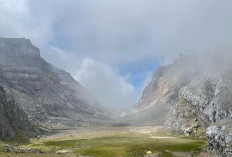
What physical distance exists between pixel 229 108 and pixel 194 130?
48408 mm

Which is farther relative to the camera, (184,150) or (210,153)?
(184,150)

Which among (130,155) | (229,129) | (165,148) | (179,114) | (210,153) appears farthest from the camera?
(179,114)

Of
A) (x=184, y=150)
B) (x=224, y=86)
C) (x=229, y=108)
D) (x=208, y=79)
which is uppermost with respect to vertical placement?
(x=208, y=79)

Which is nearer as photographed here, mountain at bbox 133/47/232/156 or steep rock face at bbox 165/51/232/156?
mountain at bbox 133/47/232/156

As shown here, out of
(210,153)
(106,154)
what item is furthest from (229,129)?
(106,154)

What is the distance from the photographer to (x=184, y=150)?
331 ft

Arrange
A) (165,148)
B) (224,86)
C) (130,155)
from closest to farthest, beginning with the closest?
1. (130,155)
2. (165,148)
3. (224,86)

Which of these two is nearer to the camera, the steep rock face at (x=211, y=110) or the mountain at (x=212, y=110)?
the mountain at (x=212, y=110)

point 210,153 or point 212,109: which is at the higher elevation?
point 212,109

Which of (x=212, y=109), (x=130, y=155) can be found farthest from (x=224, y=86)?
(x=130, y=155)

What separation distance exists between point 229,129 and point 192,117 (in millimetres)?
97399

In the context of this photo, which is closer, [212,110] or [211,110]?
[212,110]

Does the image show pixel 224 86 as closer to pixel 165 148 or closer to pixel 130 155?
pixel 165 148

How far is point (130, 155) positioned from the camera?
3792 inches
